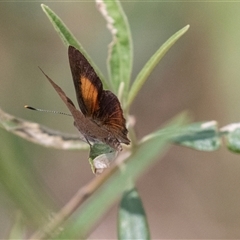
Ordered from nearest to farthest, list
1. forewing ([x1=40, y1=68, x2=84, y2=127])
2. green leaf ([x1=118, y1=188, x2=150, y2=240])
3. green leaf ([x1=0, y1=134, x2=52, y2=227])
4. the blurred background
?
1. green leaf ([x1=0, y1=134, x2=52, y2=227])
2. forewing ([x1=40, y1=68, x2=84, y2=127])
3. green leaf ([x1=118, y1=188, x2=150, y2=240])
4. the blurred background

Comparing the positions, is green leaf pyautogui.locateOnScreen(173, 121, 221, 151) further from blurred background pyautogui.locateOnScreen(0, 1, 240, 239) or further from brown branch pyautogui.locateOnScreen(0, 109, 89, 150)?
blurred background pyautogui.locateOnScreen(0, 1, 240, 239)

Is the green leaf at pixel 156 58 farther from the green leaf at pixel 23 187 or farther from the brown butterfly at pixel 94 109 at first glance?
the green leaf at pixel 23 187

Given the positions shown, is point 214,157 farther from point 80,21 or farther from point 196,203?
point 80,21

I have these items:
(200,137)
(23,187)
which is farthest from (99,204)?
(200,137)

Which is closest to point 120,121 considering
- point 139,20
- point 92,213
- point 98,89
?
point 98,89

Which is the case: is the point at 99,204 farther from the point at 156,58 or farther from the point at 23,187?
the point at 156,58

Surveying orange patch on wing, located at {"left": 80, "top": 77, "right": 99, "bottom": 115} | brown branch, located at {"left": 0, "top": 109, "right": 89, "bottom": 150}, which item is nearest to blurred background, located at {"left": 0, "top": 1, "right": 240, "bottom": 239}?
brown branch, located at {"left": 0, "top": 109, "right": 89, "bottom": 150}

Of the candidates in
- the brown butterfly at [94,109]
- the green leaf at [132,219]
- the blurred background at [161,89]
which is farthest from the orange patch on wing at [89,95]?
the blurred background at [161,89]
